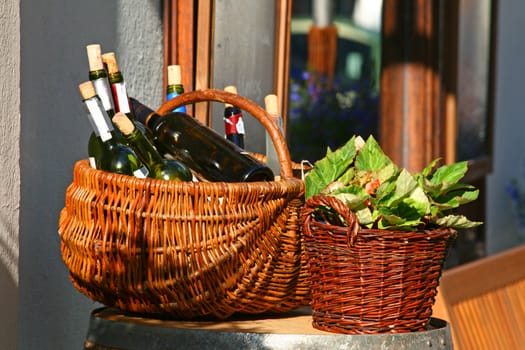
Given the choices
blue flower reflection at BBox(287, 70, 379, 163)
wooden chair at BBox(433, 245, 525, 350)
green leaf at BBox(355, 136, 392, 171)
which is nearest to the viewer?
green leaf at BBox(355, 136, 392, 171)

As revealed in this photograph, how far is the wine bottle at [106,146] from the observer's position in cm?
194

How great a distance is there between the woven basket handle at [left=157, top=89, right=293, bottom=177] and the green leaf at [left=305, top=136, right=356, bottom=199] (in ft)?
0.20

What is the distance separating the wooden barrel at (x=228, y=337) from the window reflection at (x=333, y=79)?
2.61 m

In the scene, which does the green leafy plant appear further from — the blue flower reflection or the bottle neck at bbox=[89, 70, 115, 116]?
the blue flower reflection

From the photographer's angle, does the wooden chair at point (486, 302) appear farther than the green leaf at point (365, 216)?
Yes

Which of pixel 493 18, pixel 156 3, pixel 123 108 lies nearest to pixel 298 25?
pixel 493 18

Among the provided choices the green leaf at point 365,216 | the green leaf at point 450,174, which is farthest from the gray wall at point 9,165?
the green leaf at point 450,174

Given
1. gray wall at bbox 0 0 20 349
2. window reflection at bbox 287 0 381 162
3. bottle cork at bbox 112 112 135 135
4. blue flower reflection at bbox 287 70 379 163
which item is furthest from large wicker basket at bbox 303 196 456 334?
blue flower reflection at bbox 287 70 379 163

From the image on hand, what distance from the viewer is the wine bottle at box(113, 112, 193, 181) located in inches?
75.6

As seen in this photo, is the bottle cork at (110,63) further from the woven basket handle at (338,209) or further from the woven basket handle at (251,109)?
the woven basket handle at (338,209)

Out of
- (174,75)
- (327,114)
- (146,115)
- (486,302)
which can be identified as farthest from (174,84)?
(327,114)

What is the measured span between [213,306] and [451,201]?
0.49m

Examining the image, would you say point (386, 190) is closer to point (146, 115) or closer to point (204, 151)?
point (204, 151)

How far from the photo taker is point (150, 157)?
1977mm
